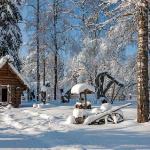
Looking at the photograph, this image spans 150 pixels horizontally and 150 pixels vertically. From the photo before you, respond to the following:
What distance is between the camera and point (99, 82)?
45969mm

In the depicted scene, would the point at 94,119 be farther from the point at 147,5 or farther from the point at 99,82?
the point at 99,82

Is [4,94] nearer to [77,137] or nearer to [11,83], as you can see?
[11,83]

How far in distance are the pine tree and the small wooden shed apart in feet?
22.6

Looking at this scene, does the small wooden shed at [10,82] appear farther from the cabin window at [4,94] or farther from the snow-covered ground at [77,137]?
the snow-covered ground at [77,137]

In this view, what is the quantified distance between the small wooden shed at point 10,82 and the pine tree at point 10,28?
6879mm

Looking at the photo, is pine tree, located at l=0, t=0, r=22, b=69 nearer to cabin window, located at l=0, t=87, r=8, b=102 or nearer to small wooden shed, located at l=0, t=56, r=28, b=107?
cabin window, located at l=0, t=87, r=8, b=102

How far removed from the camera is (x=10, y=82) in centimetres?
3684

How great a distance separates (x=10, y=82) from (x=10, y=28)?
8.66 metres

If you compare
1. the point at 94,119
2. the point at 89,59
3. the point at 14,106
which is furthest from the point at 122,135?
the point at 89,59

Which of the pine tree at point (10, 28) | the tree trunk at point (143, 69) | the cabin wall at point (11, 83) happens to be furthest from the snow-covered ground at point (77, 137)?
the pine tree at point (10, 28)

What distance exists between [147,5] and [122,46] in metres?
2.69

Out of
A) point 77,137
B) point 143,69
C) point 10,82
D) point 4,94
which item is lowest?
point 77,137

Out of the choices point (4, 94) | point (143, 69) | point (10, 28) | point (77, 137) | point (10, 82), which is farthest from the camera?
point (10, 28)

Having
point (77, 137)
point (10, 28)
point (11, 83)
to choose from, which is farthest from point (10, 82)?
point (77, 137)
